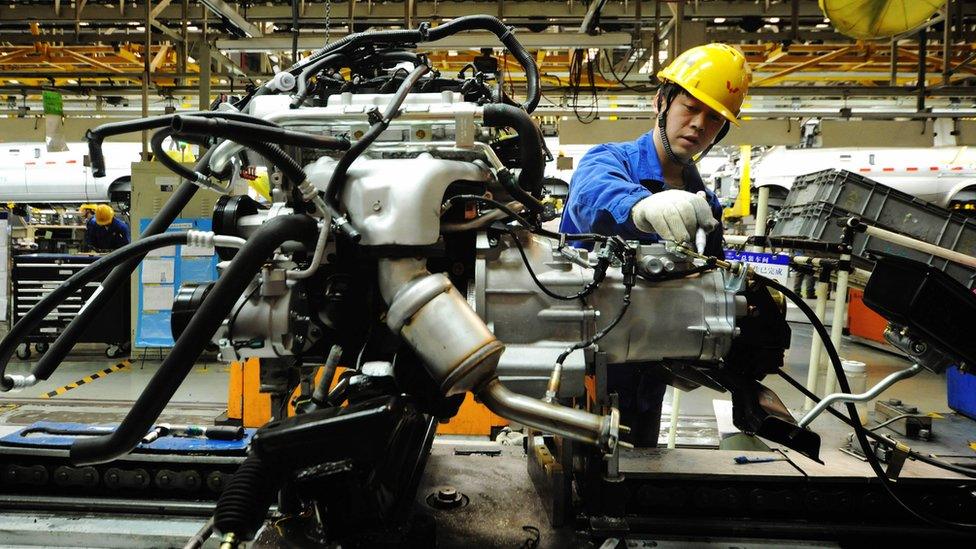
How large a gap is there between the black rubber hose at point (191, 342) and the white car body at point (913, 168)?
8.99m

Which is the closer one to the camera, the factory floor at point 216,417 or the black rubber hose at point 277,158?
the black rubber hose at point 277,158

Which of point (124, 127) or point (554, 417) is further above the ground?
point (124, 127)

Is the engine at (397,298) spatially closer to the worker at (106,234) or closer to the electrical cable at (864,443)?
the electrical cable at (864,443)

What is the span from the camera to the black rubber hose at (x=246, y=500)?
95 cm

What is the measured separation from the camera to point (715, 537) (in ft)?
4.55

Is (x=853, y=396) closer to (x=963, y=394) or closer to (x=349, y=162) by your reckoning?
(x=349, y=162)

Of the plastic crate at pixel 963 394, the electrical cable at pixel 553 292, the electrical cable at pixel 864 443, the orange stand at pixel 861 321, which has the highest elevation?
the electrical cable at pixel 553 292

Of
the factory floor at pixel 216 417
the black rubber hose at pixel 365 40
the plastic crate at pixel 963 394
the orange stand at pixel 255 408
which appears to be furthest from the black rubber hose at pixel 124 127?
the plastic crate at pixel 963 394

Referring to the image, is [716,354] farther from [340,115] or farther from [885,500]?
[340,115]

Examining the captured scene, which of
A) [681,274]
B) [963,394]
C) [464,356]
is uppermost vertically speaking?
[681,274]

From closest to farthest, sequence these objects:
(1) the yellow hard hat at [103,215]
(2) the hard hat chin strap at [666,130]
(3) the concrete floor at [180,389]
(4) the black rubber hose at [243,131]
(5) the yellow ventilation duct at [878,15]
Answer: (4) the black rubber hose at [243,131], (2) the hard hat chin strap at [666,130], (5) the yellow ventilation duct at [878,15], (3) the concrete floor at [180,389], (1) the yellow hard hat at [103,215]

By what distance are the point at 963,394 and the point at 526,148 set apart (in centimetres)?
290

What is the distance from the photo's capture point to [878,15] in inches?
115

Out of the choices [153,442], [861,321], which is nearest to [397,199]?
[153,442]
